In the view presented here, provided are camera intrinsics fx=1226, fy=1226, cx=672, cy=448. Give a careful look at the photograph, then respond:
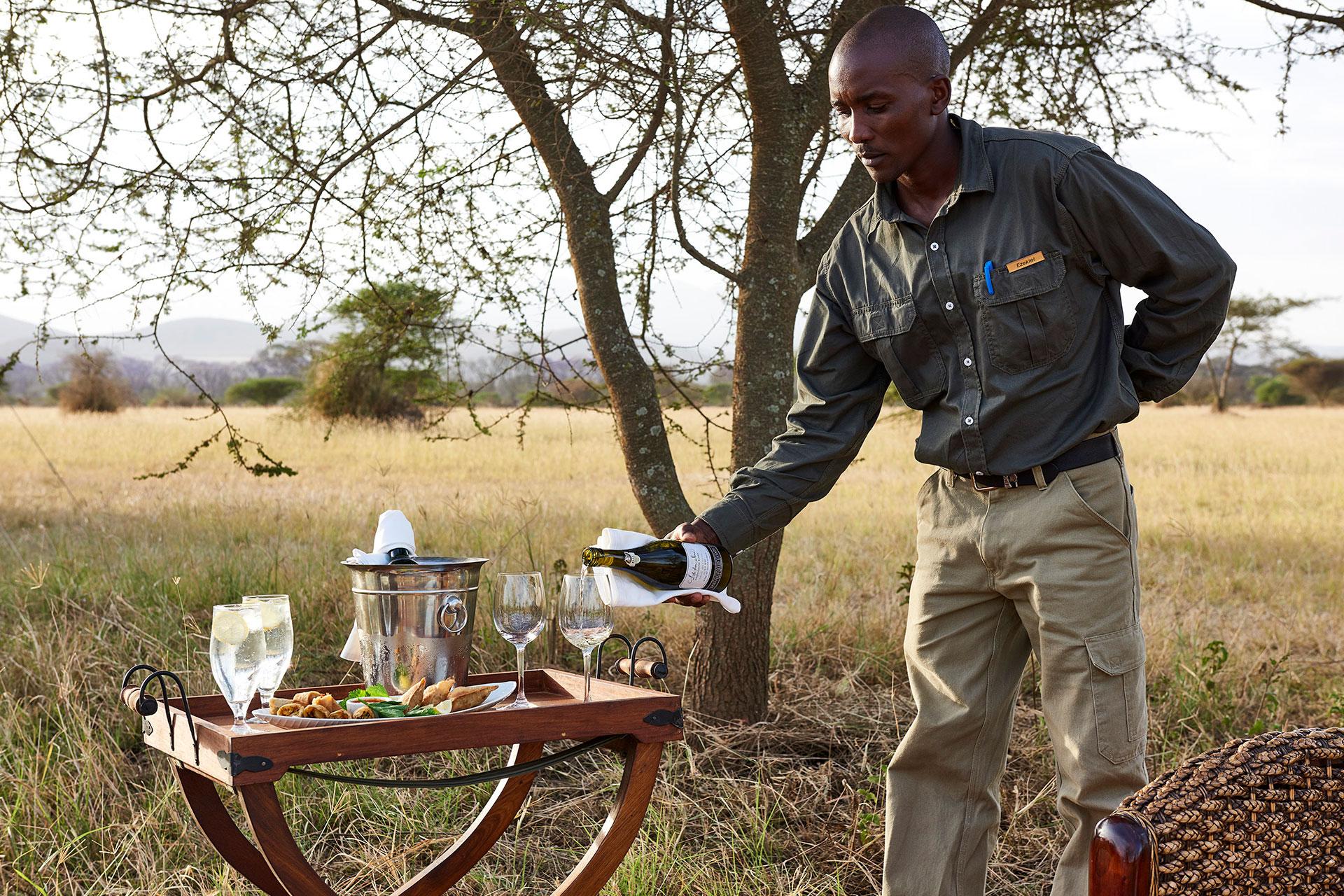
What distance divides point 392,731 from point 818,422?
3.93 feet

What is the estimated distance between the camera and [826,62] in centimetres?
410

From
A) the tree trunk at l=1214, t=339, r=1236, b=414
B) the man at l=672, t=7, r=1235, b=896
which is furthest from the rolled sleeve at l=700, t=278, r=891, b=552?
the tree trunk at l=1214, t=339, r=1236, b=414

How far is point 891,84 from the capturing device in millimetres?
2387

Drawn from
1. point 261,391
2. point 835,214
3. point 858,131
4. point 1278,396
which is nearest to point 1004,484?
point 858,131

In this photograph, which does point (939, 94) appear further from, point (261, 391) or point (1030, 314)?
point (261, 391)

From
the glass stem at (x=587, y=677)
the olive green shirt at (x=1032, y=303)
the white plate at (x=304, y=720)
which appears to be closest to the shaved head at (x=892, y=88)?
the olive green shirt at (x=1032, y=303)

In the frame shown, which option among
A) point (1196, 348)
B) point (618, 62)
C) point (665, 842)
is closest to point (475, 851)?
point (665, 842)

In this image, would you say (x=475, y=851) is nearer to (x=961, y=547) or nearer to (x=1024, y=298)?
(x=961, y=547)

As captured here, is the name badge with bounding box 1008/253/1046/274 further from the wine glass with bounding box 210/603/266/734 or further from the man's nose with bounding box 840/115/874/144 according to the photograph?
the wine glass with bounding box 210/603/266/734

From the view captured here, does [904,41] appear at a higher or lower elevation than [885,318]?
higher

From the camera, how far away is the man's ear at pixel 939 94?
2439 mm

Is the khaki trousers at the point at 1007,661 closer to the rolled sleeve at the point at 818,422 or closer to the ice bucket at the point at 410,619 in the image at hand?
the rolled sleeve at the point at 818,422

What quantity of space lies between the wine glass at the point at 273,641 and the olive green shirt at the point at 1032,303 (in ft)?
2.89

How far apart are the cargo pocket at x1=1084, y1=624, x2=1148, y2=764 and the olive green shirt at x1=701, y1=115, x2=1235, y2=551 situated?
1.22ft
